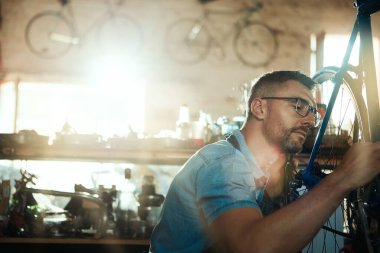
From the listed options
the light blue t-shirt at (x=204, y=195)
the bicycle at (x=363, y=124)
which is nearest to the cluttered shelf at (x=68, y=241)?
the bicycle at (x=363, y=124)

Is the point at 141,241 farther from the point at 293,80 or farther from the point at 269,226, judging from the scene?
the point at 269,226

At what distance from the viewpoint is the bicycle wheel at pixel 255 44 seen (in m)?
5.84

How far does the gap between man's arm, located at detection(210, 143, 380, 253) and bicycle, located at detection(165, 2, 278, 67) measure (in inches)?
174

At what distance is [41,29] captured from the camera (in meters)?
5.69

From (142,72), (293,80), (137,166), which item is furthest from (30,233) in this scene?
(293,80)

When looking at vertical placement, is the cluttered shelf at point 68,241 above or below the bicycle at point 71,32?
below

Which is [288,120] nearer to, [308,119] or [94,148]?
[308,119]

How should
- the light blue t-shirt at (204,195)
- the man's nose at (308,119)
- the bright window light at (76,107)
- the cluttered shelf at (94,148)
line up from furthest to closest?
the bright window light at (76,107) < the cluttered shelf at (94,148) < the man's nose at (308,119) < the light blue t-shirt at (204,195)

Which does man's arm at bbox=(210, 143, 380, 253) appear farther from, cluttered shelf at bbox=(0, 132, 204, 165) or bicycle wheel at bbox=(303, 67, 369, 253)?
cluttered shelf at bbox=(0, 132, 204, 165)

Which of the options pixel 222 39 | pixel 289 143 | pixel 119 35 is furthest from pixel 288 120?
pixel 119 35

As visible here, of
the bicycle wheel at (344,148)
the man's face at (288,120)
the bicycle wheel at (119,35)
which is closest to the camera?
the man's face at (288,120)

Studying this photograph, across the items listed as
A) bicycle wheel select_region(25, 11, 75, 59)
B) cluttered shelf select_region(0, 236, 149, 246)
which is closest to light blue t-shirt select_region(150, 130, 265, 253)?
cluttered shelf select_region(0, 236, 149, 246)

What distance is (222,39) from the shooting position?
5855 millimetres

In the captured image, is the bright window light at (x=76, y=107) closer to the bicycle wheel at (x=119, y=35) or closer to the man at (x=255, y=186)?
the bicycle wheel at (x=119, y=35)
